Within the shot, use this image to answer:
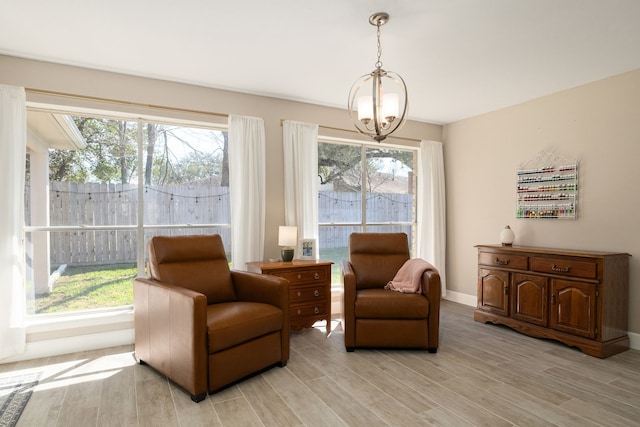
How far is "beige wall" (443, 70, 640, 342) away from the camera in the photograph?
3.29 meters

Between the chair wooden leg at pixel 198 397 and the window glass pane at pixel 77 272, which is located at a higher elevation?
the window glass pane at pixel 77 272

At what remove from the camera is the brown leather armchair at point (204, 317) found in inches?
90.6

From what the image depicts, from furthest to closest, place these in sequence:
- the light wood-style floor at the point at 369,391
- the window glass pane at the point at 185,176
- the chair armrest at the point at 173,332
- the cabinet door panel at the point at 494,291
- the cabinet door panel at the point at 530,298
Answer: the cabinet door panel at the point at 494,291
the window glass pane at the point at 185,176
the cabinet door panel at the point at 530,298
the chair armrest at the point at 173,332
the light wood-style floor at the point at 369,391

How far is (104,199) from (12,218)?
2.30 ft

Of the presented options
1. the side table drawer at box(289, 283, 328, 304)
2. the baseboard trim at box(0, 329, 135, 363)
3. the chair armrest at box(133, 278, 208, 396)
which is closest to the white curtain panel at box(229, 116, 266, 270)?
the side table drawer at box(289, 283, 328, 304)

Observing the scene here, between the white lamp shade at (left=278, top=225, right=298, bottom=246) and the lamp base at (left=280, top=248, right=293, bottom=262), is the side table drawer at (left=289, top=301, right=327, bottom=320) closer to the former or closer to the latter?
the lamp base at (left=280, top=248, right=293, bottom=262)

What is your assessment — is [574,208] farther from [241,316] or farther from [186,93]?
[186,93]

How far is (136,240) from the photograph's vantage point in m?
3.55

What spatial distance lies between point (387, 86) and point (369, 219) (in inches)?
72.2

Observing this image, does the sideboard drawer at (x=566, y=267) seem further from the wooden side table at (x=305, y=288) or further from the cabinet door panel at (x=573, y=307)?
the wooden side table at (x=305, y=288)

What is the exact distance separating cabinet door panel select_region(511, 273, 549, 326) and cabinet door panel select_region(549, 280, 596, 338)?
0.08m

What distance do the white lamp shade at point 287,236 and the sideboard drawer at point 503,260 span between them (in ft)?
6.87

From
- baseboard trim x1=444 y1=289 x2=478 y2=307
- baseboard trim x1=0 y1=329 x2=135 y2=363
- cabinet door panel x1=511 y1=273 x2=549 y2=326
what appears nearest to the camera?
baseboard trim x1=0 y1=329 x2=135 y2=363

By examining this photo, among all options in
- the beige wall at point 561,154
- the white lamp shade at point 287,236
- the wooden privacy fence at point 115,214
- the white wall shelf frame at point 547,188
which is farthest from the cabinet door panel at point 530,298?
the wooden privacy fence at point 115,214
